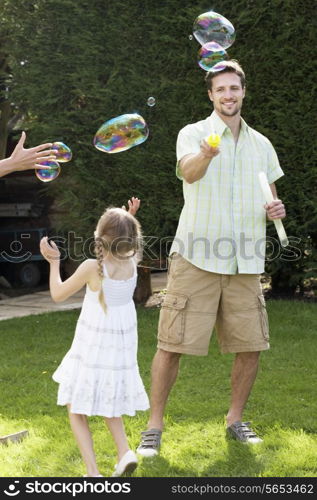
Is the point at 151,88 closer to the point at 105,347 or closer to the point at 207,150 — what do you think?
the point at 207,150

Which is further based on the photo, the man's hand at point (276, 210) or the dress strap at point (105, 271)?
the man's hand at point (276, 210)

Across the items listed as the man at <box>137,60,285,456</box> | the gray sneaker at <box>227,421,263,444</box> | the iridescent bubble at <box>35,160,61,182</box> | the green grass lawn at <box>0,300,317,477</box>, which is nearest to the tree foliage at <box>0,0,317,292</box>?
the green grass lawn at <box>0,300,317,477</box>

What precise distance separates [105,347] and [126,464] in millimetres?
514

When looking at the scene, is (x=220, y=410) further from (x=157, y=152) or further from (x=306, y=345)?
(x=157, y=152)

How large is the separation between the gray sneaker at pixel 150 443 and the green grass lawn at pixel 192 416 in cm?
5

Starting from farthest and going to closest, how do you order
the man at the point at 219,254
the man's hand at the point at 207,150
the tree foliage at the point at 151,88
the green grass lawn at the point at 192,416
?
the tree foliage at the point at 151,88 → the man at the point at 219,254 → the green grass lawn at the point at 192,416 → the man's hand at the point at 207,150

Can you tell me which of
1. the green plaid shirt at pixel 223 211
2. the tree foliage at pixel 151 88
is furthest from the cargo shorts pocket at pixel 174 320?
the tree foliage at pixel 151 88

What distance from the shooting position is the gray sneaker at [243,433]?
12.5ft

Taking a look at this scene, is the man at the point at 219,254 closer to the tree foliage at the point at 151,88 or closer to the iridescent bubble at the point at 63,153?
the iridescent bubble at the point at 63,153

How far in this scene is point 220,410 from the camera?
4438 mm

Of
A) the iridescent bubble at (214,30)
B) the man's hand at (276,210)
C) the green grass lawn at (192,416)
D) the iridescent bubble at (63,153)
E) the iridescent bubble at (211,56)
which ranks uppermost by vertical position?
the iridescent bubble at (214,30)

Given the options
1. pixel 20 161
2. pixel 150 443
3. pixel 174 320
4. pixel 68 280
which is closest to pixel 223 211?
pixel 174 320

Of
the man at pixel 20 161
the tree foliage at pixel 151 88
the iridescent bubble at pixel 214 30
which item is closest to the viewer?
the man at pixel 20 161

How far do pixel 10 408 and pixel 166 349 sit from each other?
4.43ft
